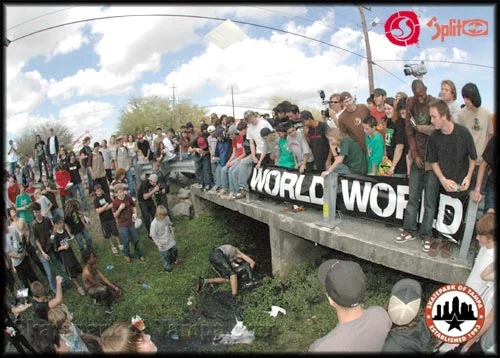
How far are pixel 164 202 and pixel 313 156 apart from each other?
5.04 metres

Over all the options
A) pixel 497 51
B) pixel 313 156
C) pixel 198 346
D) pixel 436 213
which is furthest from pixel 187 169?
pixel 497 51

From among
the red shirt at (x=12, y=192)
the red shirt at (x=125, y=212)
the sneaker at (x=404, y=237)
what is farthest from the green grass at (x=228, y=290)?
the red shirt at (x=12, y=192)

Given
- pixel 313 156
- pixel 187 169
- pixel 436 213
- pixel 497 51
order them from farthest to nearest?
pixel 187 169, pixel 313 156, pixel 436 213, pixel 497 51

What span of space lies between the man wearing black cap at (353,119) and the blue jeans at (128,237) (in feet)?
17.1

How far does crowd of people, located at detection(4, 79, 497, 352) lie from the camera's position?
2.62 meters

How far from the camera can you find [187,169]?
11.2 metres

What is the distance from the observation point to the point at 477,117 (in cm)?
375

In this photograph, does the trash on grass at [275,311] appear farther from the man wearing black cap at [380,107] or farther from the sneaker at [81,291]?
the sneaker at [81,291]

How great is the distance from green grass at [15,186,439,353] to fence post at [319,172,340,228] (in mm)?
1103

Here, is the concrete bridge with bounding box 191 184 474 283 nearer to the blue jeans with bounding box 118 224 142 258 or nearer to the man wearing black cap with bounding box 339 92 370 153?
the man wearing black cap with bounding box 339 92 370 153

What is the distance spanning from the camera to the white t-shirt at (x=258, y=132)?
6867 mm

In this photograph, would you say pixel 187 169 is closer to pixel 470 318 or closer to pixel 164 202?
pixel 164 202

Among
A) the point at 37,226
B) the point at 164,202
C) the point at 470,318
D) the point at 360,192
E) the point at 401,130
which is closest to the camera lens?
the point at 470,318

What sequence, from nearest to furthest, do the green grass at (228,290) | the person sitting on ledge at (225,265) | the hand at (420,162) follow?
the hand at (420,162) → the green grass at (228,290) → the person sitting on ledge at (225,265)
